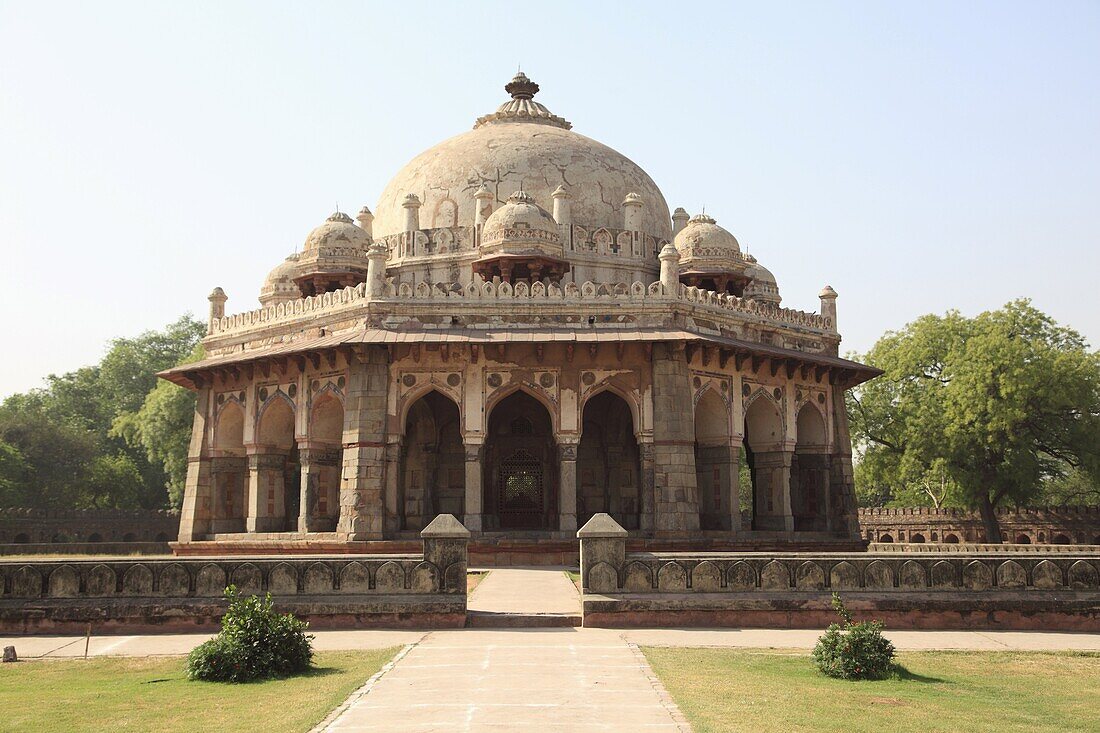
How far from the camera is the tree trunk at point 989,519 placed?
3484 centimetres

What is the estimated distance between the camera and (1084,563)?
12570mm

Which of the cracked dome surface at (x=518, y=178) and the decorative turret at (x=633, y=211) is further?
the cracked dome surface at (x=518, y=178)

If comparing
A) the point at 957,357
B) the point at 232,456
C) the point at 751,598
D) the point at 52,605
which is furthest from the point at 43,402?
the point at 751,598

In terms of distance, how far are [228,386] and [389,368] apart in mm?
5471

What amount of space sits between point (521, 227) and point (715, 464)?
262 inches

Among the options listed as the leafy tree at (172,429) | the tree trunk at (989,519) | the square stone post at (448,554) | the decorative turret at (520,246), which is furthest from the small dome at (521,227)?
the leafy tree at (172,429)

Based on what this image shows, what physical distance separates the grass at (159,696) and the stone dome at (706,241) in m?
17.0

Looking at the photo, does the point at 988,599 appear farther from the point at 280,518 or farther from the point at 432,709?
the point at 280,518

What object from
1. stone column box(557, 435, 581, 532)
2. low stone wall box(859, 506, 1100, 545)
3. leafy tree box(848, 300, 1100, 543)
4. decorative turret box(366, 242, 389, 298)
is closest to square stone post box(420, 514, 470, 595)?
stone column box(557, 435, 581, 532)

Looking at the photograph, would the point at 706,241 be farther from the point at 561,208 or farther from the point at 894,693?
the point at 894,693

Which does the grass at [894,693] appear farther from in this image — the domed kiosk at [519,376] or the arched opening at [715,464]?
the arched opening at [715,464]

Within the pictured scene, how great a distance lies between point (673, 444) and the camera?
21.5 metres

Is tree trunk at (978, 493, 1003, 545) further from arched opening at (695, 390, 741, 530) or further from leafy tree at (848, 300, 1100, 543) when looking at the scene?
arched opening at (695, 390, 741, 530)

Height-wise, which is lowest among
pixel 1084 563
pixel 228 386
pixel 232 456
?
pixel 1084 563
